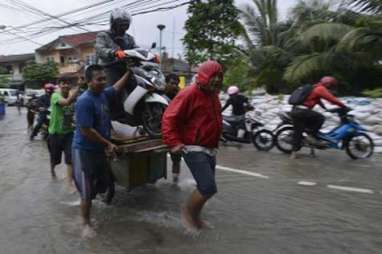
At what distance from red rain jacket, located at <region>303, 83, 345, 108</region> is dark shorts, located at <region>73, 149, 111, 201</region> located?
5582 millimetres

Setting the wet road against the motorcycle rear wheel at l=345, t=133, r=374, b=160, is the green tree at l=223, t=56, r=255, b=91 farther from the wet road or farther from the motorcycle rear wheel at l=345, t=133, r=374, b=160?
the wet road

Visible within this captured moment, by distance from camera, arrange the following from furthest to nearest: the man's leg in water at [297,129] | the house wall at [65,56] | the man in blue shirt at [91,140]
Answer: the house wall at [65,56] < the man's leg in water at [297,129] < the man in blue shirt at [91,140]

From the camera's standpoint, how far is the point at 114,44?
6.57 meters

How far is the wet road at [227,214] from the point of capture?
4914mm

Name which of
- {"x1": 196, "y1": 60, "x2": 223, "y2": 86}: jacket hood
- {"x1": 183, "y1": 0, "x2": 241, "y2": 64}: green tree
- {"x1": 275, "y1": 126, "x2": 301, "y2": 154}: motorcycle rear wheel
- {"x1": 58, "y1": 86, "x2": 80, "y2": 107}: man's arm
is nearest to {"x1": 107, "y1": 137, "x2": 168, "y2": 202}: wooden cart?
{"x1": 196, "y1": 60, "x2": 223, "y2": 86}: jacket hood

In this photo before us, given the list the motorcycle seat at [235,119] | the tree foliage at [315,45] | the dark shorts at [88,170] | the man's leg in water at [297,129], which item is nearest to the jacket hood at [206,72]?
the dark shorts at [88,170]

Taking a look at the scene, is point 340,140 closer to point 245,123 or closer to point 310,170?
point 310,170

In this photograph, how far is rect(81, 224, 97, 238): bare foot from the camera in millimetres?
5225

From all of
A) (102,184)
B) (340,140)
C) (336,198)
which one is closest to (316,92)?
(340,140)

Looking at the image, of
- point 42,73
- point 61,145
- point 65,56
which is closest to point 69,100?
point 61,145

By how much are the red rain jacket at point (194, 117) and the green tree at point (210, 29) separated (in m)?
13.5

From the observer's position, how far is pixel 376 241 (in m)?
4.96

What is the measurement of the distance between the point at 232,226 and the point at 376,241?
4.69ft

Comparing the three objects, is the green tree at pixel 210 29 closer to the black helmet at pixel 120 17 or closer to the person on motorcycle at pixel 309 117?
the person on motorcycle at pixel 309 117
